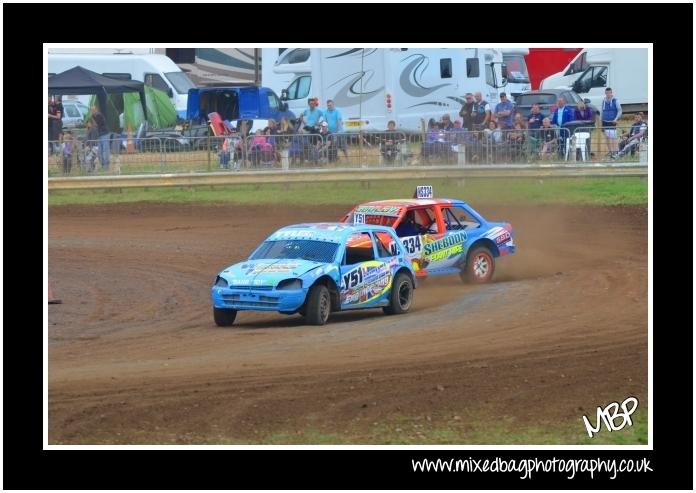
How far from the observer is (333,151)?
92.1 ft

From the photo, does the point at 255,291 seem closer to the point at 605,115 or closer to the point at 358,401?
the point at 358,401

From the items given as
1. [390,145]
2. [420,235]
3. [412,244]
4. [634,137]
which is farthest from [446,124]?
[412,244]

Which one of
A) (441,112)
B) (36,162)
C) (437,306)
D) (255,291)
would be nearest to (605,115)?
(441,112)

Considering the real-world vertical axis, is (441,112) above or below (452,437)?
above

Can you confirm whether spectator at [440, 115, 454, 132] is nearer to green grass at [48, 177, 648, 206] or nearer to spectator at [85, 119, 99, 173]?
green grass at [48, 177, 648, 206]

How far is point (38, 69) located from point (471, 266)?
8.58 metres

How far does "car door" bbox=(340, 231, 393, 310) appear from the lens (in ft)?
48.4

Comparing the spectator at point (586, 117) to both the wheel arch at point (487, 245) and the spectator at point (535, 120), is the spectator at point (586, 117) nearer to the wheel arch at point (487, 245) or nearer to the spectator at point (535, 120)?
the spectator at point (535, 120)

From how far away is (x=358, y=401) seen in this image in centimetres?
1060

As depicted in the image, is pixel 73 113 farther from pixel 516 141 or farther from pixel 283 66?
pixel 516 141

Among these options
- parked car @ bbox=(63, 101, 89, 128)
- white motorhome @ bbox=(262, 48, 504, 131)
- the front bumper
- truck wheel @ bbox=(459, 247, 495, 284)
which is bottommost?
the front bumper

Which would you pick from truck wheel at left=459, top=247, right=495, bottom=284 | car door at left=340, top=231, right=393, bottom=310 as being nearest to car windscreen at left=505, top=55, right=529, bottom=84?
truck wheel at left=459, top=247, right=495, bottom=284

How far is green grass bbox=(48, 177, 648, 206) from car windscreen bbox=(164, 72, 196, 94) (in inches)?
376

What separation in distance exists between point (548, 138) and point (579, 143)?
741 millimetres
